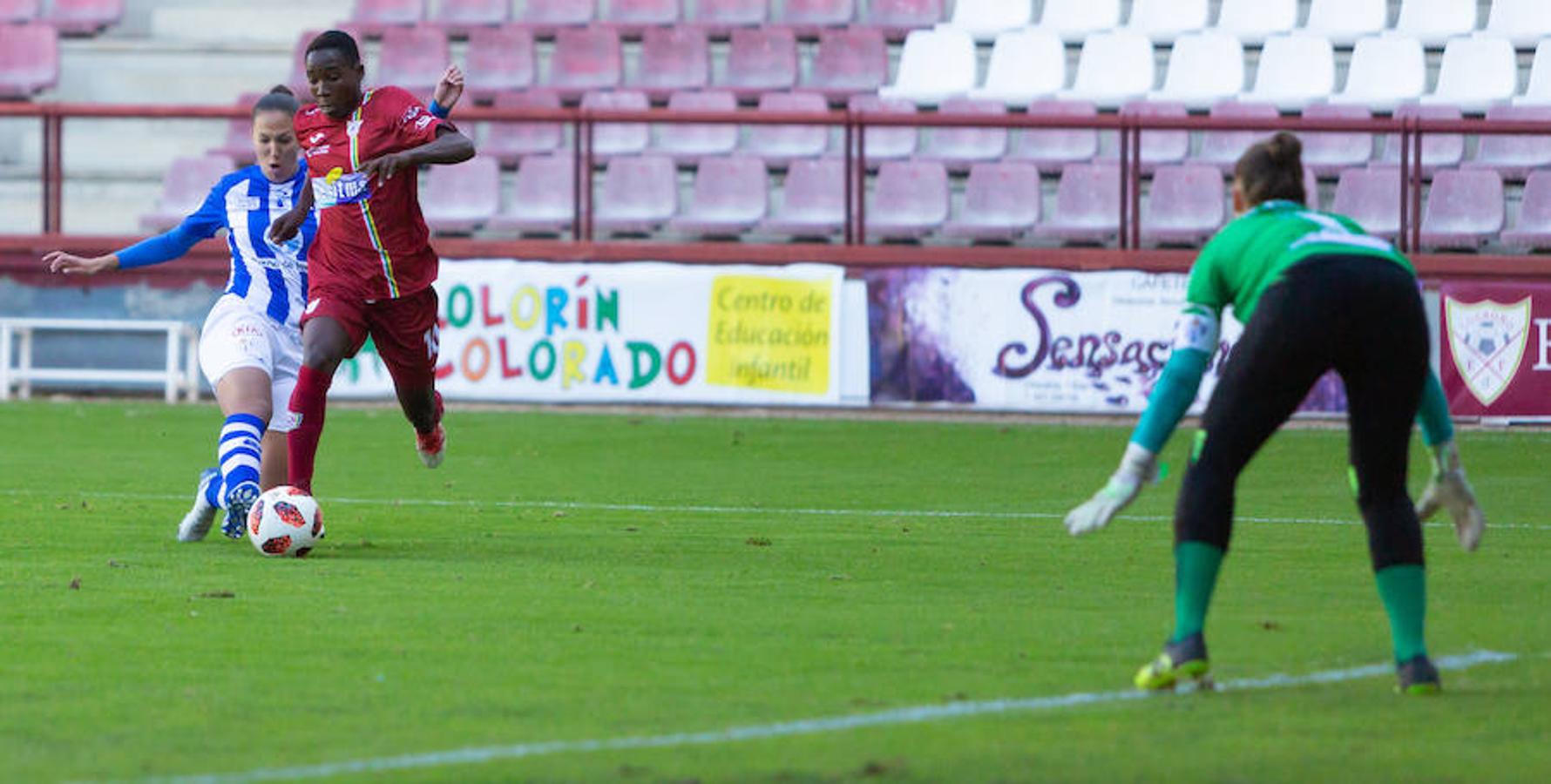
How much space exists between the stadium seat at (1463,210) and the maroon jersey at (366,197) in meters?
11.3

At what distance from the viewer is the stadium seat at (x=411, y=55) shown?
22.7 metres

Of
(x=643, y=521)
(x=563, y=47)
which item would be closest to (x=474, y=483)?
(x=643, y=521)

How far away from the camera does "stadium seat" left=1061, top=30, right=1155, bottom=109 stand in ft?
70.1

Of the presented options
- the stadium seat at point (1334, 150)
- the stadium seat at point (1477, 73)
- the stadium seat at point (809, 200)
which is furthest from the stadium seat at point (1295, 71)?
the stadium seat at point (809, 200)

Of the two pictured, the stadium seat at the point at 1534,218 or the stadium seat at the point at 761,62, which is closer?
the stadium seat at the point at 1534,218

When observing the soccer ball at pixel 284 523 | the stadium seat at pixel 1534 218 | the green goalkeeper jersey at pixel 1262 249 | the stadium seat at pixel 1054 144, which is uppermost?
the stadium seat at pixel 1054 144

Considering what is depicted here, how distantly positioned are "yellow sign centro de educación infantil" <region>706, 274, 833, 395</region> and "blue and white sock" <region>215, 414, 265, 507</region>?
30.4 ft

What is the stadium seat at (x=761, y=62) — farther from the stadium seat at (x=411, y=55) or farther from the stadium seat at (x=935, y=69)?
the stadium seat at (x=411, y=55)

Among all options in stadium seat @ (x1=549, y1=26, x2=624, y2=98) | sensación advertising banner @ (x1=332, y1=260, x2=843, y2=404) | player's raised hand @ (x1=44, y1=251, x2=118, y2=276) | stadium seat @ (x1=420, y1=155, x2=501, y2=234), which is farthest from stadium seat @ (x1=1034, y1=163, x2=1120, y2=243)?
player's raised hand @ (x1=44, y1=251, x2=118, y2=276)

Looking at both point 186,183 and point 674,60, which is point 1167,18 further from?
point 186,183

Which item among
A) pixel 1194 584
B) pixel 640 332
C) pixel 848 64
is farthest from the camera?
pixel 848 64

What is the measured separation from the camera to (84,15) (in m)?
24.8

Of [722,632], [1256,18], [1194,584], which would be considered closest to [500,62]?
[1256,18]

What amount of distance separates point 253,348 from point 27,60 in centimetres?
1514
